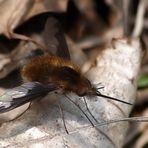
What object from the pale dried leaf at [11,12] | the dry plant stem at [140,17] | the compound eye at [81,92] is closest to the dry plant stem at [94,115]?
the compound eye at [81,92]

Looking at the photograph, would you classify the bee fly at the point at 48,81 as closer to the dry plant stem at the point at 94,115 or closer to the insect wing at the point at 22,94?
the insect wing at the point at 22,94

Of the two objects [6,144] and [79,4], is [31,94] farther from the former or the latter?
[79,4]

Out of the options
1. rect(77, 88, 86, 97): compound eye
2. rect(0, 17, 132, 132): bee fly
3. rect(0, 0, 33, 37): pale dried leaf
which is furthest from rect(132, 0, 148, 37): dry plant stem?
rect(77, 88, 86, 97): compound eye

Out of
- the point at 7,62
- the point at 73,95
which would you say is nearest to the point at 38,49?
the point at 7,62

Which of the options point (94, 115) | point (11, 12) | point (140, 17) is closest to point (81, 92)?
point (94, 115)

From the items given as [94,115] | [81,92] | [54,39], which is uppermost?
[54,39]

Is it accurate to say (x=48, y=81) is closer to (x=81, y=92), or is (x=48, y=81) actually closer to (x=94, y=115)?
(x=81, y=92)
